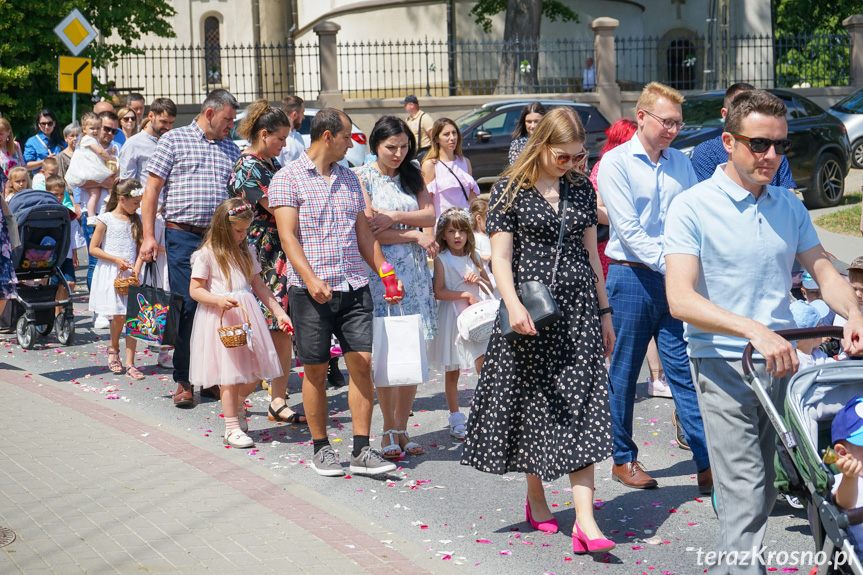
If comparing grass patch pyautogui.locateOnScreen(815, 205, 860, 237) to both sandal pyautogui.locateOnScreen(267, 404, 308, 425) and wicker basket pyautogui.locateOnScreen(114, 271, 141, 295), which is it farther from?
wicker basket pyautogui.locateOnScreen(114, 271, 141, 295)

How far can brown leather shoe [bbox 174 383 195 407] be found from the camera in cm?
841

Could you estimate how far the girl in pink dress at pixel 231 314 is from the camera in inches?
289

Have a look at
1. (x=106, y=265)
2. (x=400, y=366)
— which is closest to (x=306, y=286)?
(x=400, y=366)

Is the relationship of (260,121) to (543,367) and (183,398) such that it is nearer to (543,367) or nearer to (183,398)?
(183,398)

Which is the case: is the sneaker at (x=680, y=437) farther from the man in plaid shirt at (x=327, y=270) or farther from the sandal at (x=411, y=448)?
the man in plaid shirt at (x=327, y=270)

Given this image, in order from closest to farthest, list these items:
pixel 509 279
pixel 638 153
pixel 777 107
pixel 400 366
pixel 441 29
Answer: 1. pixel 777 107
2. pixel 509 279
3. pixel 638 153
4. pixel 400 366
5. pixel 441 29

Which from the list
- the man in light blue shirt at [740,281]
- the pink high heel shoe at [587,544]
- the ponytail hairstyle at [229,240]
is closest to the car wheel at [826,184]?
the ponytail hairstyle at [229,240]

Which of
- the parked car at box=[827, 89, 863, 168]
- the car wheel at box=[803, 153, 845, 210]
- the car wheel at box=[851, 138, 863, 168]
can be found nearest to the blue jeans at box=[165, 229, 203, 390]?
the car wheel at box=[803, 153, 845, 210]

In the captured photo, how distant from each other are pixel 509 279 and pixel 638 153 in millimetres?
1354

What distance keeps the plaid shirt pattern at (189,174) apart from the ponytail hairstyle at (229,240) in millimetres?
659

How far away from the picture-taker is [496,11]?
32.1 m

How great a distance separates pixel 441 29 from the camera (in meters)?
33.4

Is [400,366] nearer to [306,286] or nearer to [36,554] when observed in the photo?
[306,286]

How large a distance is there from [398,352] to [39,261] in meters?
5.72
